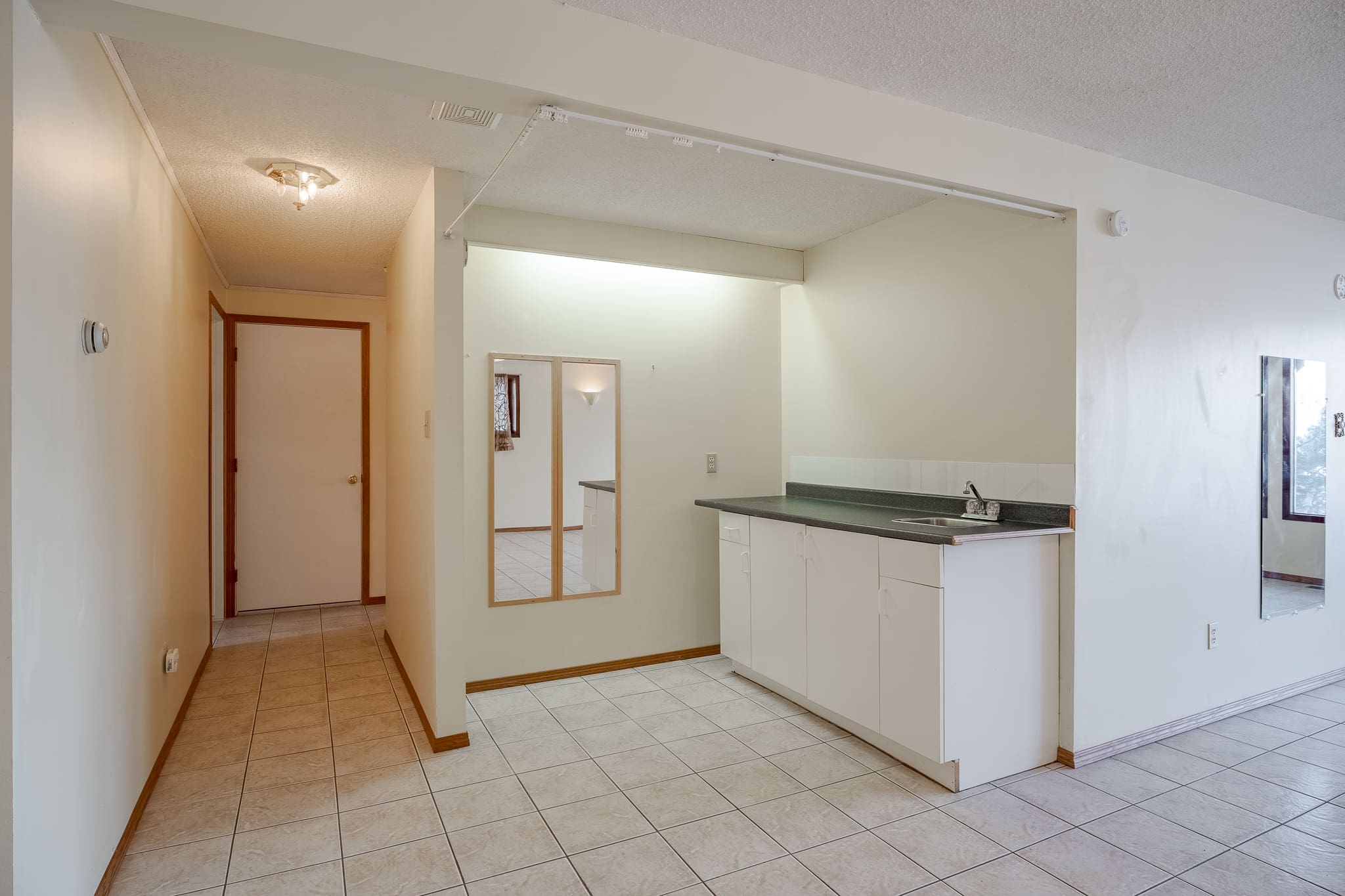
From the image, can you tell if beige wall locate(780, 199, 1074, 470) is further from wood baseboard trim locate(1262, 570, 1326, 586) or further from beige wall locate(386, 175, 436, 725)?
beige wall locate(386, 175, 436, 725)

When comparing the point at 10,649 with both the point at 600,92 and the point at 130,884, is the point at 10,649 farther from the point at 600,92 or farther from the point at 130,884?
the point at 600,92

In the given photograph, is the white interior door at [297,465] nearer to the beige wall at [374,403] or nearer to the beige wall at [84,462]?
the beige wall at [374,403]

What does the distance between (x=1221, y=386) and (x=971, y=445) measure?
122 cm

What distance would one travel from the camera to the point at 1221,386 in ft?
11.3

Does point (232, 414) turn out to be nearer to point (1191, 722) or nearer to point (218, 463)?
point (218, 463)

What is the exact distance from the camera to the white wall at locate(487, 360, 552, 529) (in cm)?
392

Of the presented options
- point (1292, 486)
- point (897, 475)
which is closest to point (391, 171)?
point (897, 475)

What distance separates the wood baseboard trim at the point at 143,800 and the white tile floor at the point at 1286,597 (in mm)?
4717

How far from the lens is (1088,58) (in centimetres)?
234

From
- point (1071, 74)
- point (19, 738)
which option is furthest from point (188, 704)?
point (1071, 74)

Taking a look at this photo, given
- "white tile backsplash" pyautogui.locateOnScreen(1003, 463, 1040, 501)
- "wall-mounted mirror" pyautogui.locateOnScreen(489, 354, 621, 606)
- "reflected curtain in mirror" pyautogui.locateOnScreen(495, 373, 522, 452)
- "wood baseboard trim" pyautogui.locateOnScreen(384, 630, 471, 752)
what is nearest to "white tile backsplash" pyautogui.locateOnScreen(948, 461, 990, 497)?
"white tile backsplash" pyautogui.locateOnScreen(1003, 463, 1040, 501)

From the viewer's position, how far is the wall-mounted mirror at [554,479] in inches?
154

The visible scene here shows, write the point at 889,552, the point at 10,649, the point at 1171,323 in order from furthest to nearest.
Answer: the point at 1171,323, the point at 889,552, the point at 10,649

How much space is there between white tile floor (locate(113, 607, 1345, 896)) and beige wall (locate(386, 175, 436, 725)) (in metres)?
0.45
